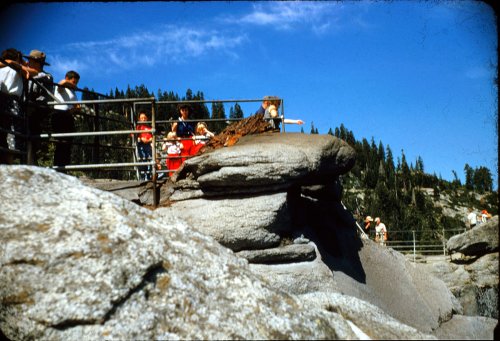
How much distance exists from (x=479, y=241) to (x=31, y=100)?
67.5ft

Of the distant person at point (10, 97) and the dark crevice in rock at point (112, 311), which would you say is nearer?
the dark crevice in rock at point (112, 311)

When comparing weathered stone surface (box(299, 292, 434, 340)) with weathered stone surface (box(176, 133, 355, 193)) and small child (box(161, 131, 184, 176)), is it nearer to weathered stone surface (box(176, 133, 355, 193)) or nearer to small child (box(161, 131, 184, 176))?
weathered stone surface (box(176, 133, 355, 193))

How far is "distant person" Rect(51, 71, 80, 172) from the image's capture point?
28.2ft

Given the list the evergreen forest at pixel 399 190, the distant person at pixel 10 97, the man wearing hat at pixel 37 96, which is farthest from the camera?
the evergreen forest at pixel 399 190

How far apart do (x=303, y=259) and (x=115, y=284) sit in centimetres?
488

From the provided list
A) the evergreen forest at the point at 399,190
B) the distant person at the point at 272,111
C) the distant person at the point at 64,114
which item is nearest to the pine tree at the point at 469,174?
the evergreen forest at the point at 399,190

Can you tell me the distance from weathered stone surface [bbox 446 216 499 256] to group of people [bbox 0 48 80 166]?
19053 mm

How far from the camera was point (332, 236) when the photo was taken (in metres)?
10.2

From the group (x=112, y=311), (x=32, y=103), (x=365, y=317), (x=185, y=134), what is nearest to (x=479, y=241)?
(x=185, y=134)

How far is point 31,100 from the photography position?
8.28 m

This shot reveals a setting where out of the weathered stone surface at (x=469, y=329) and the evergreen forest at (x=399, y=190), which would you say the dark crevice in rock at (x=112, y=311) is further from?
the evergreen forest at (x=399, y=190)

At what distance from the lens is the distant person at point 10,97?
7.52 m

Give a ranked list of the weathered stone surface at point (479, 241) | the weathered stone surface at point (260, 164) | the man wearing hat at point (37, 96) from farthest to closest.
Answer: the weathered stone surface at point (479, 241) < the man wearing hat at point (37, 96) < the weathered stone surface at point (260, 164)

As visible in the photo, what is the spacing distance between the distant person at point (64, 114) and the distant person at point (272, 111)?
3.79 m
